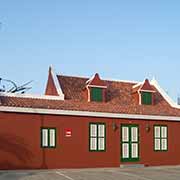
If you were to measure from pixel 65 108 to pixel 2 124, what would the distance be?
11.9ft

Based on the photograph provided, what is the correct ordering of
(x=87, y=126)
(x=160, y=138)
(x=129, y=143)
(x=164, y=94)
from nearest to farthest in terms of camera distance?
(x=87, y=126), (x=129, y=143), (x=160, y=138), (x=164, y=94)

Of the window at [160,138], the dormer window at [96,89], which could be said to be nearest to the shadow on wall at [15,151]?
the dormer window at [96,89]

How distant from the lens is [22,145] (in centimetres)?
2027

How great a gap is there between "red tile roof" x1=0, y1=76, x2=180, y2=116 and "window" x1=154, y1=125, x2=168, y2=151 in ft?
3.10

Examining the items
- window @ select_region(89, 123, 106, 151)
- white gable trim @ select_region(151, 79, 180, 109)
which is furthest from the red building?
white gable trim @ select_region(151, 79, 180, 109)

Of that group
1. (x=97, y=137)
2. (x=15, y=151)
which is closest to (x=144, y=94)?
(x=97, y=137)

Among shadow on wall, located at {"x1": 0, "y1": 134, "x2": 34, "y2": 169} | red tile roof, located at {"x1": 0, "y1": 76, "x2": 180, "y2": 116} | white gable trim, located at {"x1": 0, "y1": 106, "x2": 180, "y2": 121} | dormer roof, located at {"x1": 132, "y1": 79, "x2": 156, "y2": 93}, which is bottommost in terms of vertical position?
shadow on wall, located at {"x1": 0, "y1": 134, "x2": 34, "y2": 169}

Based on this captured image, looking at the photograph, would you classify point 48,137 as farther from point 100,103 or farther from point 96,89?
point 96,89

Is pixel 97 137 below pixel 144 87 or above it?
below

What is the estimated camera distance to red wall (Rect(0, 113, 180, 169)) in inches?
788

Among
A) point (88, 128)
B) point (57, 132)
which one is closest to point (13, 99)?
point (57, 132)

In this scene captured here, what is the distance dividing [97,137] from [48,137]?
9.87ft

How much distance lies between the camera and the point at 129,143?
23.5 meters

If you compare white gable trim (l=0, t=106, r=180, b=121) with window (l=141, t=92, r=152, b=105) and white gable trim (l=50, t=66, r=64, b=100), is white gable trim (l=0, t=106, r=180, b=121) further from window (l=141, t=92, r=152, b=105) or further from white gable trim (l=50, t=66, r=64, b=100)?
window (l=141, t=92, r=152, b=105)
